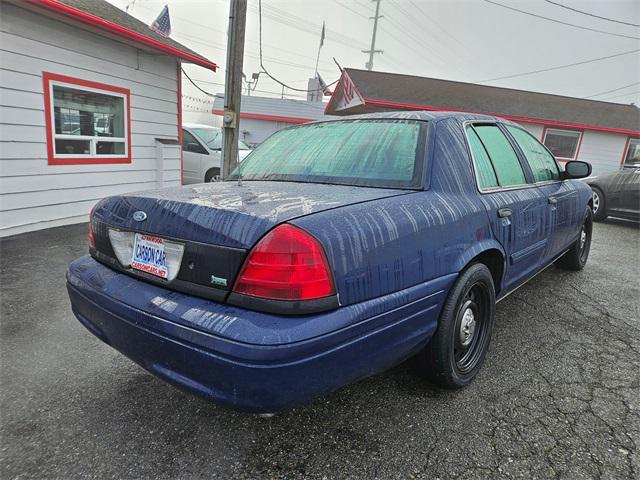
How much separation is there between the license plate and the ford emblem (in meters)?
0.07

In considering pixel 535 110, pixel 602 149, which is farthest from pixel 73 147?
pixel 602 149

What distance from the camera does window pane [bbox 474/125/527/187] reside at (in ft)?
9.17

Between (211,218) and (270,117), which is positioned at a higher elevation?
(270,117)

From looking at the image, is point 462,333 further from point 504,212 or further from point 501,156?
point 501,156

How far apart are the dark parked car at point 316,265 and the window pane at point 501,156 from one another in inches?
1.1

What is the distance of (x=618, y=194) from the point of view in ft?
26.7

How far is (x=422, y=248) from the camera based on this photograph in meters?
1.91

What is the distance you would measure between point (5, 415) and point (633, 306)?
186 inches

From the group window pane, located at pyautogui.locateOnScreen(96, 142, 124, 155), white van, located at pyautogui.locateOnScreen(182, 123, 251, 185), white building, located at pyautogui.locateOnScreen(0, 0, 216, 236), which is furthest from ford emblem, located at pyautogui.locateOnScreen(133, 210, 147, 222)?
white van, located at pyautogui.locateOnScreen(182, 123, 251, 185)

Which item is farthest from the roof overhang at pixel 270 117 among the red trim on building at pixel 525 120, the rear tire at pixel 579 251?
the rear tire at pixel 579 251

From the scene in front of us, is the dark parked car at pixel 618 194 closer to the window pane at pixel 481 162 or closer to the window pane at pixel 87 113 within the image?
the window pane at pixel 481 162

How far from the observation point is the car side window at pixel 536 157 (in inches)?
130

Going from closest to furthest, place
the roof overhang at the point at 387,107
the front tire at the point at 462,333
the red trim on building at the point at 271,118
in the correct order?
the front tire at the point at 462,333 < the roof overhang at the point at 387,107 < the red trim on building at the point at 271,118

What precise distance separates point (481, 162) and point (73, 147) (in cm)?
589
